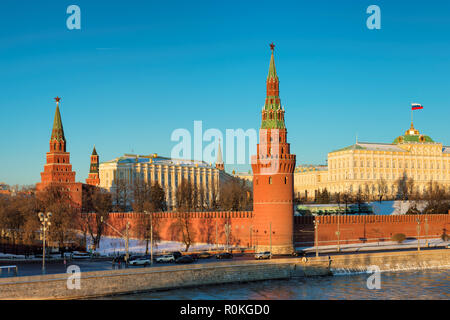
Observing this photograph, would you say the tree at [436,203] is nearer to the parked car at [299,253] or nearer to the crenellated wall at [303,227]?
the crenellated wall at [303,227]

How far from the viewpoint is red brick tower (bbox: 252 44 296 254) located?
231 ft

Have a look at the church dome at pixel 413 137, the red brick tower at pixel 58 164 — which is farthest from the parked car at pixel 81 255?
the church dome at pixel 413 137

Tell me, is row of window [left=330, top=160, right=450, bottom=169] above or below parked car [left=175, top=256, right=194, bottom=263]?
above

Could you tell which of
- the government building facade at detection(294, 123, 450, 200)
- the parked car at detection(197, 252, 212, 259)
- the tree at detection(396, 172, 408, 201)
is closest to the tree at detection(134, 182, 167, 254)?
the parked car at detection(197, 252, 212, 259)

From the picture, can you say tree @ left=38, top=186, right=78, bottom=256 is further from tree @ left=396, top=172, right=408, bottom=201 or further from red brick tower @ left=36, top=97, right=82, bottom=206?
tree @ left=396, top=172, right=408, bottom=201

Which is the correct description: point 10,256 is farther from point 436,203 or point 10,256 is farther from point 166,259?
point 436,203

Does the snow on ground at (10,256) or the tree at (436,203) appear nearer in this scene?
the snow on ground at (10,256)

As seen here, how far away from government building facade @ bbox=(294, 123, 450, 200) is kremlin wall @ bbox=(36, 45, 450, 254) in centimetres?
6270

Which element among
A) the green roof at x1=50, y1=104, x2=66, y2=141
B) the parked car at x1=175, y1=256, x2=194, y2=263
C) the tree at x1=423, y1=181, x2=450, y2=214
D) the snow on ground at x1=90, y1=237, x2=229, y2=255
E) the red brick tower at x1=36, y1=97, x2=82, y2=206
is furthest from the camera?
the tree at x1=423, y1=181, x2=450, y2=214

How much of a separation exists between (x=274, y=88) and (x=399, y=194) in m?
81.0

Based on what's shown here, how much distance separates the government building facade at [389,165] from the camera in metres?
155

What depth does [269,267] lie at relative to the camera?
2215 inches
